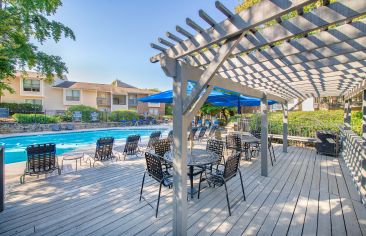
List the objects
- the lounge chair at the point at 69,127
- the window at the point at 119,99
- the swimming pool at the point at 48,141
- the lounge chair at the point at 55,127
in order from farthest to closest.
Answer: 1. the window at the point at 119,99
2. the lounge chair at the point at 69,127
3. the lounge chair at the point at 55,127
4. the swimming pool at the point at 48,141

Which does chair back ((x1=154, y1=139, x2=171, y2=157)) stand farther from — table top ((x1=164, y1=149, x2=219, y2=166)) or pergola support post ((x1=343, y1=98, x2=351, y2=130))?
pergola support post ((x1=343, y1=98, x2=351, y2=130))

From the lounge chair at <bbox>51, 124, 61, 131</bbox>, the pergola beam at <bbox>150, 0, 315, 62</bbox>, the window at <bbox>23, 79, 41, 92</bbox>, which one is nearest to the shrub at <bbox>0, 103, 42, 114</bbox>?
the window at <bbox>23, 79, 41, 92</bbox>

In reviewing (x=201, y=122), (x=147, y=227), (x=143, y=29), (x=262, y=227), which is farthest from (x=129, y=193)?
(x=201, y=122)

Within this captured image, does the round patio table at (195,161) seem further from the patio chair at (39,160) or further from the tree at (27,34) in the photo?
the tree at (27,34)

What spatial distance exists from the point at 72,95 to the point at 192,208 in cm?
2970

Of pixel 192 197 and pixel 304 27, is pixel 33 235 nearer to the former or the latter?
pixel 192 197

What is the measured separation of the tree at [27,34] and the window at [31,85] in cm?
2193

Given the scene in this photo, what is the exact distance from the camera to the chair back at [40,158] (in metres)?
4.57

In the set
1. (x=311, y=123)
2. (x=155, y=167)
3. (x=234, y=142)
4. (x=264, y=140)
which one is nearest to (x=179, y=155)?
(x=155, y=167)

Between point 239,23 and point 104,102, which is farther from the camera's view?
point 104,102

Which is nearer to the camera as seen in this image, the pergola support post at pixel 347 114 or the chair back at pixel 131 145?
the chair back at pixel 131 145

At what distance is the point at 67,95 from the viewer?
2694 centimetres

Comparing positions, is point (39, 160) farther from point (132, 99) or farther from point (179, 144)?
point (132, 99)

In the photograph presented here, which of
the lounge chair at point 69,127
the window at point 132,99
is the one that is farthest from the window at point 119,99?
the lounge chair at point 69,127
